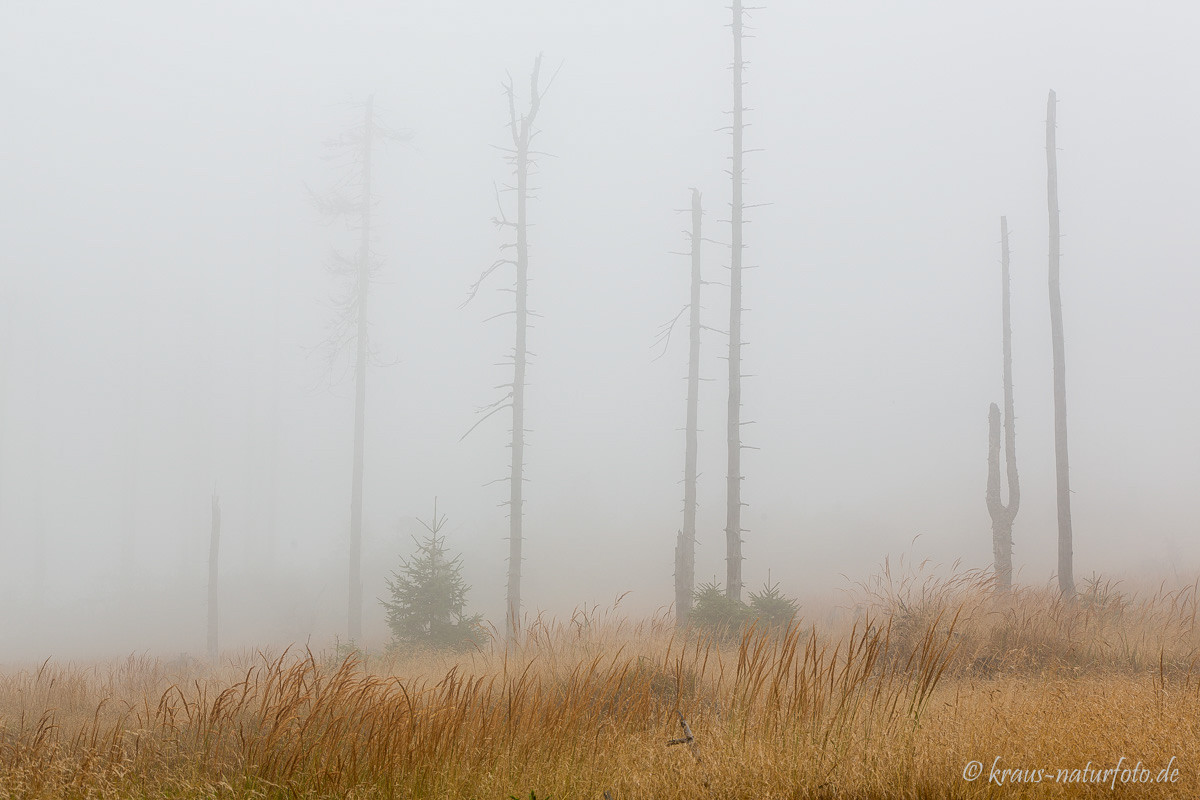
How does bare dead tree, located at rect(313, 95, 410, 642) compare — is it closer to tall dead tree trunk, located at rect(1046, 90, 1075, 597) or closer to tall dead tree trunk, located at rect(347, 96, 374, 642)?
tall dead tree trunk, located at rect(347, 96, 374, 642)

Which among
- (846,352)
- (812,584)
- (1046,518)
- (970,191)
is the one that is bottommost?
(812,584)

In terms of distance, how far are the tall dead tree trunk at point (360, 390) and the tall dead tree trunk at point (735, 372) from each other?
10831 millimetres

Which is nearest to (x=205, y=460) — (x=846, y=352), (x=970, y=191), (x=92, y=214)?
(x=846, y=352)

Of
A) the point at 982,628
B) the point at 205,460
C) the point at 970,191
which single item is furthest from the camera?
the point at 970,191

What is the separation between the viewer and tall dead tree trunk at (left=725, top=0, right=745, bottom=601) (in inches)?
508

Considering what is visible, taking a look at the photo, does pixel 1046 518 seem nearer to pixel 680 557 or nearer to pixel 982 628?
pixel 680 557

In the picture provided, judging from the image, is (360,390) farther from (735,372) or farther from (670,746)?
(670,746)

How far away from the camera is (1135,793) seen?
8.82 ft

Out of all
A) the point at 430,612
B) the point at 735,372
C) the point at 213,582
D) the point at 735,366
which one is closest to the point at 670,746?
the point at 430,612

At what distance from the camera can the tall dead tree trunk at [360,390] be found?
18875mm

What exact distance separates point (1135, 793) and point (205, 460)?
46.6m

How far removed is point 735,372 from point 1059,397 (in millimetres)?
6157

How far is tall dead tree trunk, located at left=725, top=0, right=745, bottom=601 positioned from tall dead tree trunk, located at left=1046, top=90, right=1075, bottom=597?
565cm

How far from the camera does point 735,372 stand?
45.1 ft
